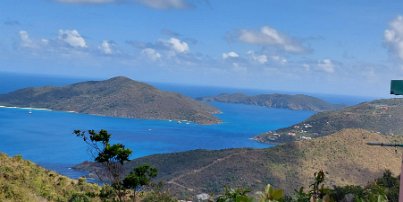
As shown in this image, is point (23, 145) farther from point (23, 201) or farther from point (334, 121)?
point (23, 201)

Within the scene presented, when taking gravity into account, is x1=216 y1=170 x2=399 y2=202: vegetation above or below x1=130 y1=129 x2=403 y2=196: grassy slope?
above

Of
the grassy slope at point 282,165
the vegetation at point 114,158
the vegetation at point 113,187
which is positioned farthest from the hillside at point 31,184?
the grassy slope at point 282,165

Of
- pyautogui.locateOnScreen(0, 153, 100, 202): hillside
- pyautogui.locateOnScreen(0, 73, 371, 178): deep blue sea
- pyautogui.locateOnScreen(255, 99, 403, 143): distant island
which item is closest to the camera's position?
pyautogui.locateOnScreen(0, 153, 100, 202): hillside

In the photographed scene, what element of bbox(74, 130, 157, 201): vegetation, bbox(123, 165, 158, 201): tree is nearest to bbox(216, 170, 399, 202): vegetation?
bbox(123, 165, 158, 201): tree

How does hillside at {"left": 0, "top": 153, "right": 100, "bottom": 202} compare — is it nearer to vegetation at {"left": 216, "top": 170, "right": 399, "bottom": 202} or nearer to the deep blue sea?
vegetation at {"left": 216, "top": 170, "right": 399, "bottom": 202}

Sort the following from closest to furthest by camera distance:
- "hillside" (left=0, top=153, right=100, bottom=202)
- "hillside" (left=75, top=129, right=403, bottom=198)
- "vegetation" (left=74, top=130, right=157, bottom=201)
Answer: "vegetation" (left=74, top=130, right=157, bottom=201), "hillside" (left=0, top=153, right=100, bottom=202), "hillside" (left=75, top=129, right=403, bottom=198)

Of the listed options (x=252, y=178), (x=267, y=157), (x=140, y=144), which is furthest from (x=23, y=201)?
(x=140, y=144)
